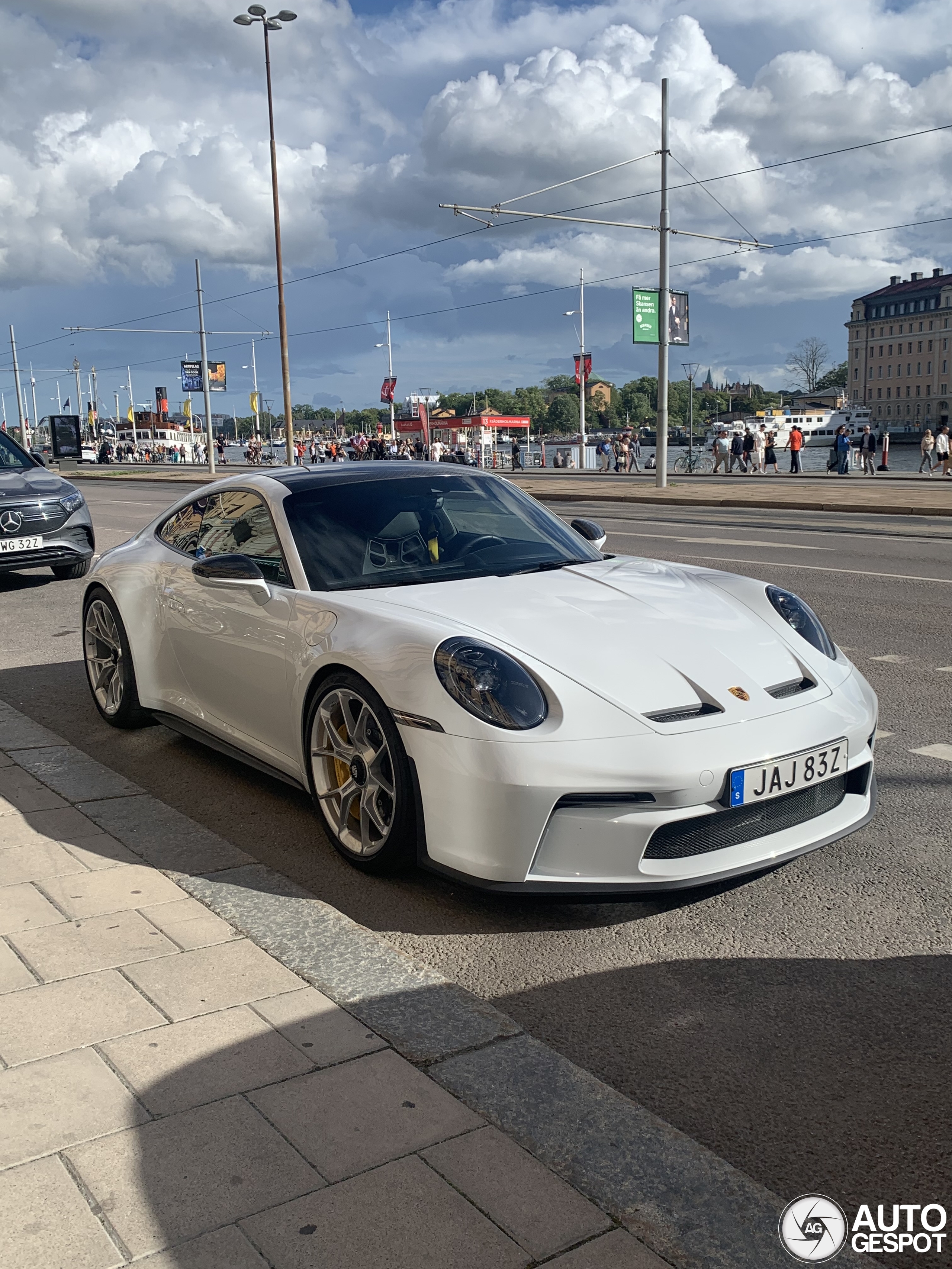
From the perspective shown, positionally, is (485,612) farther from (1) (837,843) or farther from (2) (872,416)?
(2) (872,416)

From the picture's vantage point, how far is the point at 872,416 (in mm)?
150750

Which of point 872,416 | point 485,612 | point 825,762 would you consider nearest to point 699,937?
point 825,762

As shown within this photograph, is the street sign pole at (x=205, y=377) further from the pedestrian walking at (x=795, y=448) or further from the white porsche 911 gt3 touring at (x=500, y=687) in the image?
the white porsche 911 gt3 touring at (x=500, y=687)

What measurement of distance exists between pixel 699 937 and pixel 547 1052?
0.82 m

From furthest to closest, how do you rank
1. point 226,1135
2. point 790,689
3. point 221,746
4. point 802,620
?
1. point 221,746
2. point 802,620
3. point 790,689
4. point 226,1135

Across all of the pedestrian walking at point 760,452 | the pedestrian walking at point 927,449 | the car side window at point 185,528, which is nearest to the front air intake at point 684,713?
the car side window at point 185,528

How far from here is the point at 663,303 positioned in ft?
93.1

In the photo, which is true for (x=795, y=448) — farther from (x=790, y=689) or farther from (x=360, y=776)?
(x=360, y=776)

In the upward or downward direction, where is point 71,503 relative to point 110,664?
upward

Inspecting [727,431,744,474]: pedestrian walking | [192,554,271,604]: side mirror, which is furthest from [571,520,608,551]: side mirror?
[727,431,744,474]: pedestrian walking

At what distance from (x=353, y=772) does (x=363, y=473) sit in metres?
1.56

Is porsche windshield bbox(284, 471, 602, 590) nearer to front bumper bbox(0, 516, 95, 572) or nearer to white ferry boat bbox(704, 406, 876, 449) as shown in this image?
front bumper bbox(0, 516, 95, 572)

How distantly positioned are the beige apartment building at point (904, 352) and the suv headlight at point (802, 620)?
Result: 145130 millimetres

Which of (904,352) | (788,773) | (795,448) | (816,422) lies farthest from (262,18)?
(904,352)
